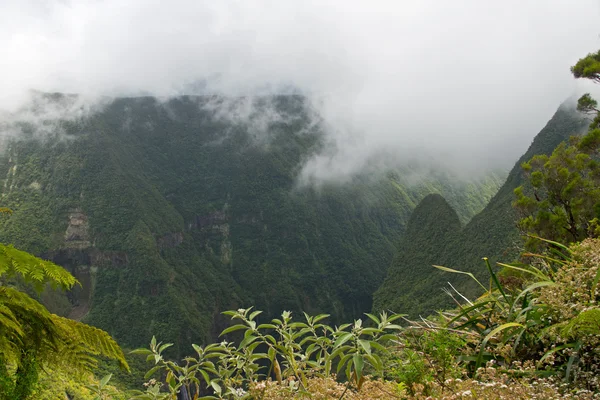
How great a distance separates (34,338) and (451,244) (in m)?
73.1

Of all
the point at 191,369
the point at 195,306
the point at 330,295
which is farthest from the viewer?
the point at 330,295

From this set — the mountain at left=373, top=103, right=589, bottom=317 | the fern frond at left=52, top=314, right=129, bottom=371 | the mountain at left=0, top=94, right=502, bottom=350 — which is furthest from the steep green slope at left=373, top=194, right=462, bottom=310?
the fern frond at left=52, top=314, right=129, bottom=371

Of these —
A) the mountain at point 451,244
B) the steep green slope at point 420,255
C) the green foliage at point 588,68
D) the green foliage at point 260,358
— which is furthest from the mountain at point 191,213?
the green foliage at point 260,358

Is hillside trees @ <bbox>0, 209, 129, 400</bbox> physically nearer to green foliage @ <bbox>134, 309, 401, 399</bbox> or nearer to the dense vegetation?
the dense vegetation

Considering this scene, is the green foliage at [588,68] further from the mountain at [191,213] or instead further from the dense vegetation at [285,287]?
the mountain at [191,213]

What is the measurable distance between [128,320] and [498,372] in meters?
103

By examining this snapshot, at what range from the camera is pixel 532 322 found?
2900mm

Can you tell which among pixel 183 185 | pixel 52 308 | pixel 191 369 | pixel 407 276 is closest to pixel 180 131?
pixel 183 185

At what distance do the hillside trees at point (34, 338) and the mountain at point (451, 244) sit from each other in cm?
4222

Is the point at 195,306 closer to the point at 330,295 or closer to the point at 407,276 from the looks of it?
the point at 330,295

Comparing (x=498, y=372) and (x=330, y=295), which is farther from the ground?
(x=498, y=372)

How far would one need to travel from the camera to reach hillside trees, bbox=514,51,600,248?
11008mm

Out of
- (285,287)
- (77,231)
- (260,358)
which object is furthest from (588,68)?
(285,287)

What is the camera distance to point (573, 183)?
39.9ft
